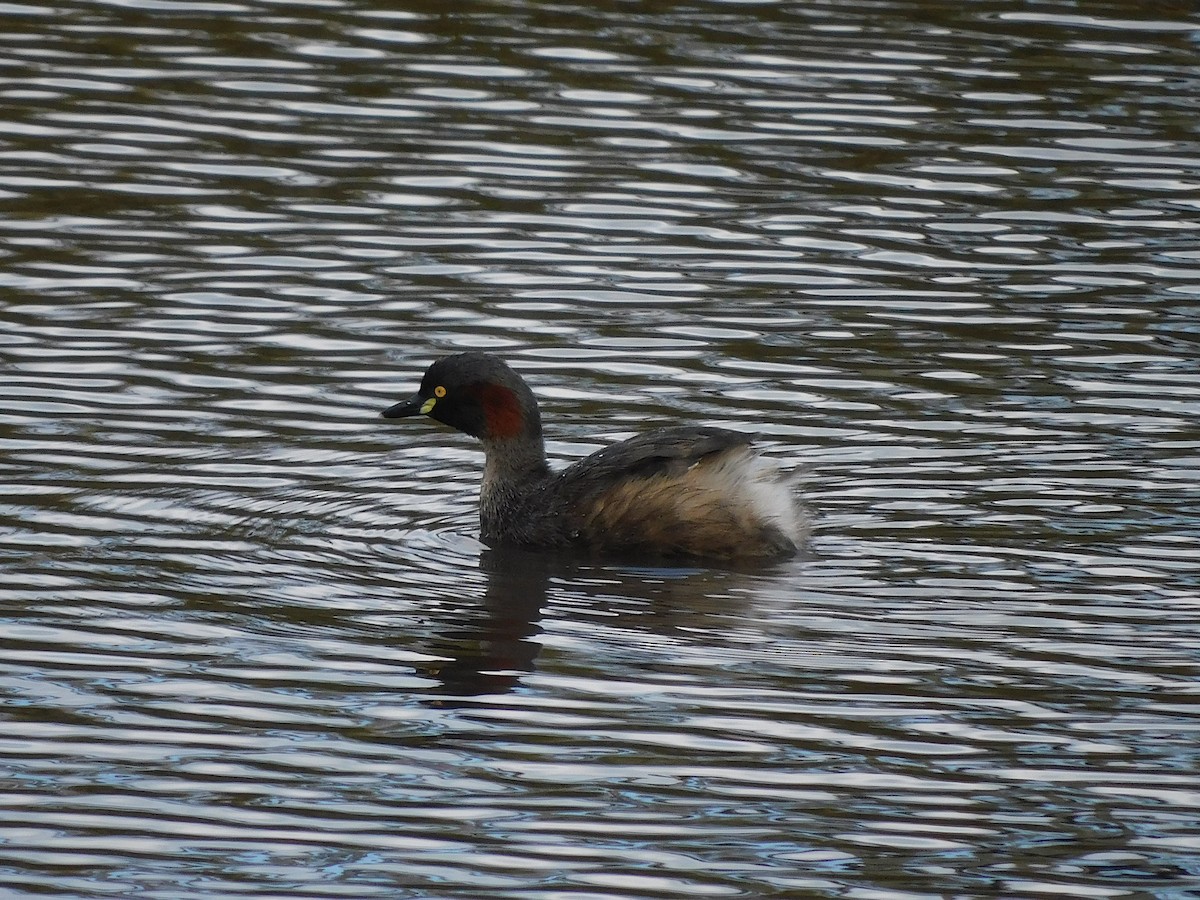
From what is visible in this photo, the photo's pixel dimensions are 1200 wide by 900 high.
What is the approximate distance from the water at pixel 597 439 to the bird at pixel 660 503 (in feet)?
0.49

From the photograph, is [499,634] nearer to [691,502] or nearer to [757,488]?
[691,502]

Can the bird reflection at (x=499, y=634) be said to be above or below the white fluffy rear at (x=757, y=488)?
below

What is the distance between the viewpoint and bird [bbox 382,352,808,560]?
8.36 meters

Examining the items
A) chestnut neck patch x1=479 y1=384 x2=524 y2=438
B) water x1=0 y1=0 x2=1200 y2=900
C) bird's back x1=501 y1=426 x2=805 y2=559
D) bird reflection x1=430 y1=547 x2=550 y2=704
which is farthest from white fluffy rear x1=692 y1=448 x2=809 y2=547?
chestnut neck patch x1=479 y1=384 x2=524 y2=438

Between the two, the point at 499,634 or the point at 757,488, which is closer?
the point at 499,634

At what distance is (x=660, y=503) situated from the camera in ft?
27.6

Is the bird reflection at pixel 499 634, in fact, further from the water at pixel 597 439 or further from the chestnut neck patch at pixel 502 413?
the chestnut neck patch at pixel 502 413

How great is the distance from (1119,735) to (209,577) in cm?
319

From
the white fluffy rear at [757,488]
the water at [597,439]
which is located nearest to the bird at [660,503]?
the white fluffy rear at [757,488]

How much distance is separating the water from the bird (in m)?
0.15

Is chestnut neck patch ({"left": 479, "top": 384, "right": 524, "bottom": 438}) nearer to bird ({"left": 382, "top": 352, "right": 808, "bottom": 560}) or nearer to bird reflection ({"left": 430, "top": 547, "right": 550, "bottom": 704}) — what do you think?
bird ({"left": 382, "top": 352, "right": 808, "bottom": 560})

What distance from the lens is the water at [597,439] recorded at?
19.0 ft

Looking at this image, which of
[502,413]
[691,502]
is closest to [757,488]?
[691,502]

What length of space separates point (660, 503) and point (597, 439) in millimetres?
1228
